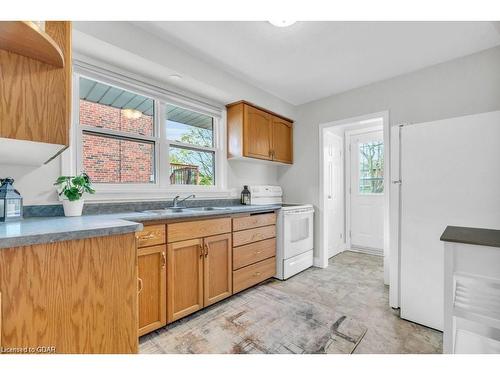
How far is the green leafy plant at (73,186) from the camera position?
5.52 feet

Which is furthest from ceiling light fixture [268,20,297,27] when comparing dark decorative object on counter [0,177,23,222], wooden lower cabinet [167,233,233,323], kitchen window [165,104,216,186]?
dark decorative object on counter [0,177,23,222]

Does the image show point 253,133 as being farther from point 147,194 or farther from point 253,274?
point 253,274

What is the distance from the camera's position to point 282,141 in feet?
11.2

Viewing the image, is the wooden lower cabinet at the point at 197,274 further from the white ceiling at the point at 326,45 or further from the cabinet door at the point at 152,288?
the white ceiling at the point at 326,45

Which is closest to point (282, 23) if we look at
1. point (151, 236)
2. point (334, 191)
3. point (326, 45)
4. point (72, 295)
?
point (326, 45)

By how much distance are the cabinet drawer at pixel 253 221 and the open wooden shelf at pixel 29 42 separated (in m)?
1.76

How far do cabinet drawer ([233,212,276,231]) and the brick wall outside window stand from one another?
1.02 metres

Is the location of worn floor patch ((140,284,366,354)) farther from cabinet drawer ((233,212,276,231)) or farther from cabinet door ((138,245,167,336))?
cabinet drawer ((233,212,276,231))

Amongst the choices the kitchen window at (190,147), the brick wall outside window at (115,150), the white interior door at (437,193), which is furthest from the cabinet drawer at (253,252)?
the white interior door at (437,193)

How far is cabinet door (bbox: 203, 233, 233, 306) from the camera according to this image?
2.07 m

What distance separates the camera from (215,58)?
7.41 feet

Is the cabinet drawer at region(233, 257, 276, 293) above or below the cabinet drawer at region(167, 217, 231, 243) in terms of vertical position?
below

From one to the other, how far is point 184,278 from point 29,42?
1708 mm

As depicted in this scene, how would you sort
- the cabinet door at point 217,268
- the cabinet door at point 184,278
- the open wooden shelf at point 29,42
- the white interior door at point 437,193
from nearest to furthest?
the open wooden shelf at point 29,42 < the white interior door at point 437,193 < the cabinet door at point 184,278 < the cabinet door at point 217,268
